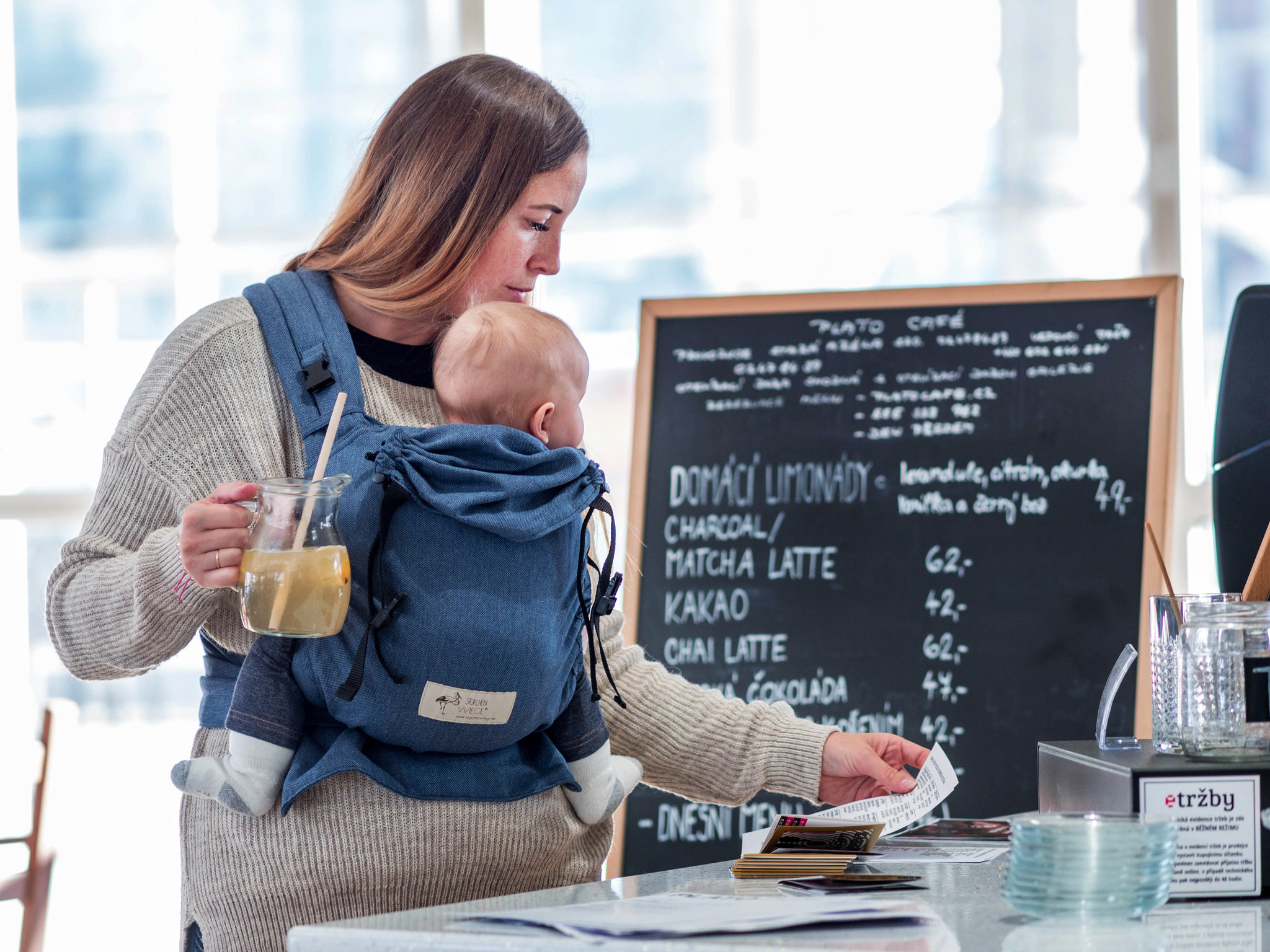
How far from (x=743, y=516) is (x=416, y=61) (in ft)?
5.47

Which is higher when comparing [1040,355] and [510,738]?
[1040,355]

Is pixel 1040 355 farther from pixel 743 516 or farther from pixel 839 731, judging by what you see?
pixel 839 731

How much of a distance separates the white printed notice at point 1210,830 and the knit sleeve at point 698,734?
1.84 ft

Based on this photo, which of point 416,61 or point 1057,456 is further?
point 416,61

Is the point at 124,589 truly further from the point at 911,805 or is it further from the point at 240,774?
the point at 911,805

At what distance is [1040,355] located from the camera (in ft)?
7.82

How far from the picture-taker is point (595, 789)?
4.36ft

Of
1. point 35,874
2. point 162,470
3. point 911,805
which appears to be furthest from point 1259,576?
point 35,874

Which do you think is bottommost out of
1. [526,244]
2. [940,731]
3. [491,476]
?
[940,731]

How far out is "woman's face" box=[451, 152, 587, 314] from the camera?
148cm

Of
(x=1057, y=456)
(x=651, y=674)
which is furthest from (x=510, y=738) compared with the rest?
(x=1057, y=456)

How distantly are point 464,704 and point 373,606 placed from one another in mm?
123

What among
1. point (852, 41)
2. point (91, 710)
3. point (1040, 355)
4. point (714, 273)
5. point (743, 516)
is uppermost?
point (852, 41)

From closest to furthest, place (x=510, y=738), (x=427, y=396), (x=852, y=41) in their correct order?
1. (x=510, y=738)
2. (x=427, y=396)
3. (x=852, y=41)
